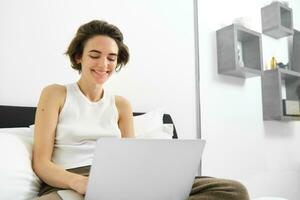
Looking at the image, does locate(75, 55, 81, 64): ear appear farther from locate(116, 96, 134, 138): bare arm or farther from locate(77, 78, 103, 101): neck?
locate(116, 96, 134, 138): bare arm

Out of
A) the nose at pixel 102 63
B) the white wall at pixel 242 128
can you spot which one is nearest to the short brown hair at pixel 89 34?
the nose at pixel 102 63

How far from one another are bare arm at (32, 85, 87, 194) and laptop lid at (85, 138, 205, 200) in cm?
15

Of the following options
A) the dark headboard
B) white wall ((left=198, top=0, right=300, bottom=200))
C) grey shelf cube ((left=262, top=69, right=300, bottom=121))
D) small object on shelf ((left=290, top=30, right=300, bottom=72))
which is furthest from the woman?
small object on shelf ((left=290, top=30, right=300, bottom=72))

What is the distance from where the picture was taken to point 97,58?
1.09m

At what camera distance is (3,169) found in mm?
798

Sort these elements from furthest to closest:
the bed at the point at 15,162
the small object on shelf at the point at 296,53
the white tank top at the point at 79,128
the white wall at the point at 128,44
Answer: the small object on shelf at the point at 296,53 < the white wall at the point at 128,44 < the white tank top at the point at 79,128 < the bed at the point at 15,162

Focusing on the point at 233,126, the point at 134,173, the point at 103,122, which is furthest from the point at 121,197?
the point at 233,126

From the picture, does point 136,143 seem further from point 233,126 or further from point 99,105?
point 233,126

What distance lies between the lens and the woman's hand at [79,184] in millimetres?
693

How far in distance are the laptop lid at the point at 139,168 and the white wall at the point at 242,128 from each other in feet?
3.85

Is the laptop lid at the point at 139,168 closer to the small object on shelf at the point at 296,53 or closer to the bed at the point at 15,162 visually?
the bed at the point at 15,162

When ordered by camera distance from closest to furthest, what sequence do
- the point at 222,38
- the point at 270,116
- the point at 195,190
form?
the point at 195,190 → the point at 222,38 → the point at 270,116

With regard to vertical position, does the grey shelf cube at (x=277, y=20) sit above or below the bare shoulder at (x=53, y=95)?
above

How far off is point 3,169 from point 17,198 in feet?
0.28
